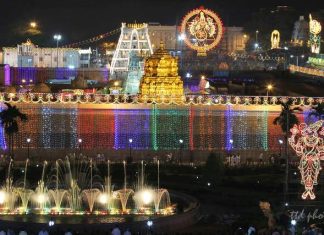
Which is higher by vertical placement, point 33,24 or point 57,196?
point 33,24

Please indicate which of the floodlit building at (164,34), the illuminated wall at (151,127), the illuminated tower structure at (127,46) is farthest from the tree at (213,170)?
the floodlit building at (164,34)

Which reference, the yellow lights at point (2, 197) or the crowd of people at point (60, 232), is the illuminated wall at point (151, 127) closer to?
the yellow lights at point (2, 197)

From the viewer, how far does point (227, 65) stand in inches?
3895

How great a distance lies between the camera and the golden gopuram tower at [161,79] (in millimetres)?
60594

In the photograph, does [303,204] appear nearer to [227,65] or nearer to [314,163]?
[314,163]

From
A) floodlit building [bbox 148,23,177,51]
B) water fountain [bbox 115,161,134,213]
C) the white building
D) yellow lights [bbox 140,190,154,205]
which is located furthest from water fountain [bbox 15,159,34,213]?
floodlit building [bbox 148,23,177,51]

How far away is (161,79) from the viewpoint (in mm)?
61438

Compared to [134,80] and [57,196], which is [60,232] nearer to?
[57,196]

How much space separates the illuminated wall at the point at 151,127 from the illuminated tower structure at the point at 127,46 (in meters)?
30.0

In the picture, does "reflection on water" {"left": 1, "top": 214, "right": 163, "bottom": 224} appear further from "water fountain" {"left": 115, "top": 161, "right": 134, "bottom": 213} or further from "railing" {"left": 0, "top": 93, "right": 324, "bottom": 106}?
"railing" {"left": 0, "top": 93, "right": 324, "bottom": 106}

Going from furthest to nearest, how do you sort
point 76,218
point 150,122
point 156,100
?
point 156,100
point 150,122
point 76,218

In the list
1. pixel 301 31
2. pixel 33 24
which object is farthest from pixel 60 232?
pixel 33 24

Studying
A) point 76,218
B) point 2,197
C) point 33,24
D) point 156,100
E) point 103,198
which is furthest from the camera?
point 33,24

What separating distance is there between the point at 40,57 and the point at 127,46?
14929mm
